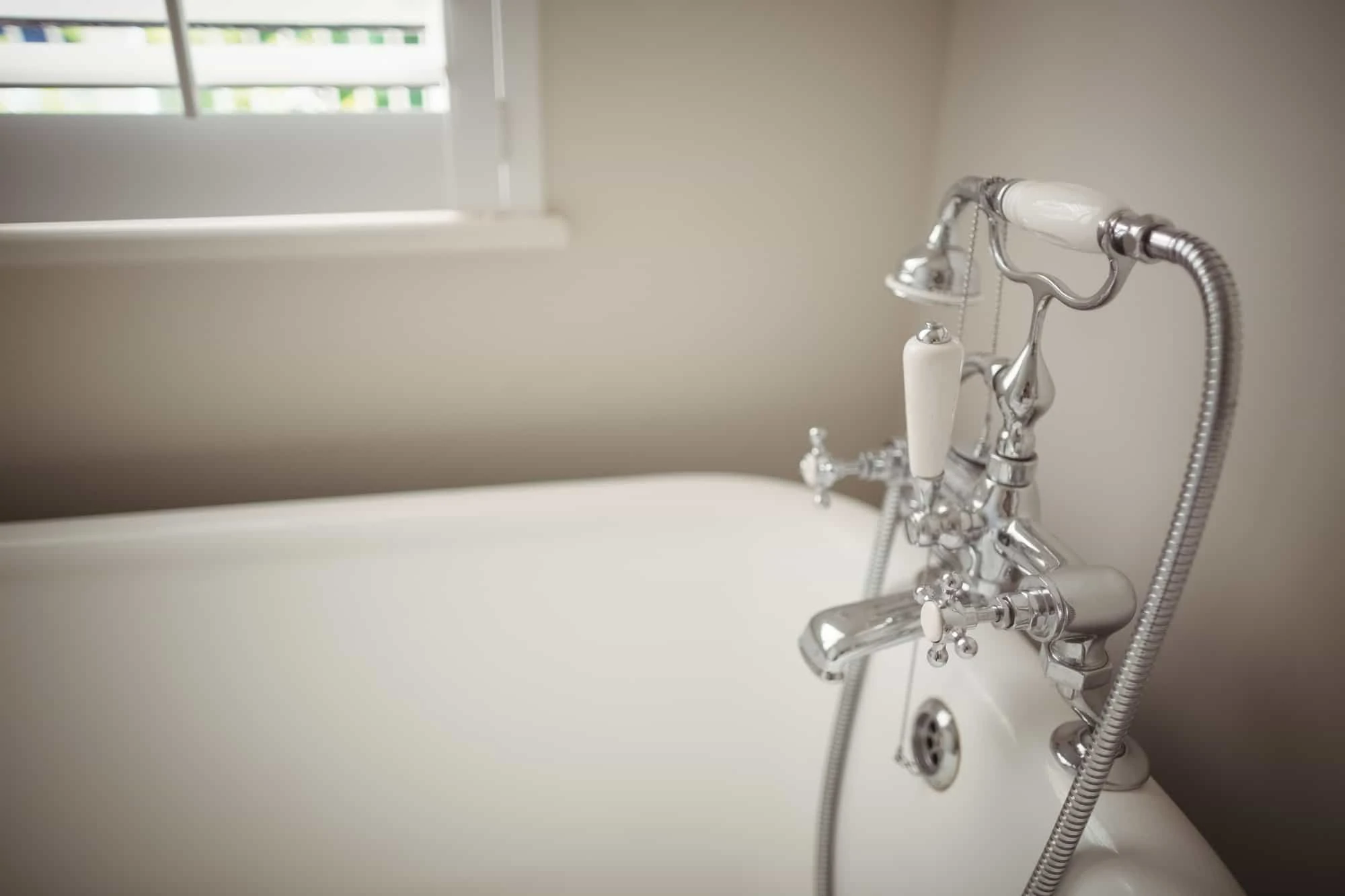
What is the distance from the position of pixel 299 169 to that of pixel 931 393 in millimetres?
722

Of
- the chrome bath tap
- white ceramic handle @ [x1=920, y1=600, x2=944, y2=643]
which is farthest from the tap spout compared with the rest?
white ceramic handle @ [x1=920, y1=600, x2=944, y2=643]

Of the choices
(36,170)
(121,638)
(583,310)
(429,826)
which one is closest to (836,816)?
(429,826)

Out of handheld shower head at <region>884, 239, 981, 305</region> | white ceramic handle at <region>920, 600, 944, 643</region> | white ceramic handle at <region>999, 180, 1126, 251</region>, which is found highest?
white ceramic handle at <region>999, 180, 1126, 251</region>

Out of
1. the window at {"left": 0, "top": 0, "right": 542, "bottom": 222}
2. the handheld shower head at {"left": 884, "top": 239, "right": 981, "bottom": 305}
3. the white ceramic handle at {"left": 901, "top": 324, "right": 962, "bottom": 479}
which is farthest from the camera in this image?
the window at {"left": 0, "top": 0, "right": 542, "bottom": 222}

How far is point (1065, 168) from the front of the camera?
2.87 ft

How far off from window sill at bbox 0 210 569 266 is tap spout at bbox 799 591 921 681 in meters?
0.55

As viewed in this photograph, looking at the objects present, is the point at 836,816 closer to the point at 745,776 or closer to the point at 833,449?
the point at 745,776

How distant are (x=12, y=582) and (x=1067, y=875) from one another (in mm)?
940

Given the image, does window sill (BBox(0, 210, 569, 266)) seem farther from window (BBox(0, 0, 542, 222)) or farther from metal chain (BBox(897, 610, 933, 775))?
metal chain (BBox(897, 610, 933, 775))

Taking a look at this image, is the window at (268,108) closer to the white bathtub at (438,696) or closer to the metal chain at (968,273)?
the white bathtub at (438,696)

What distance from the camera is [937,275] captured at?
71cm

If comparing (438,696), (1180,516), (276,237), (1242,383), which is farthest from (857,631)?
(276,237)

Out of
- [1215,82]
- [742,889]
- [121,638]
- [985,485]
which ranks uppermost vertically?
[1215,82]

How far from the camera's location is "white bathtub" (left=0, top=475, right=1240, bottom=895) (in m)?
0.94
